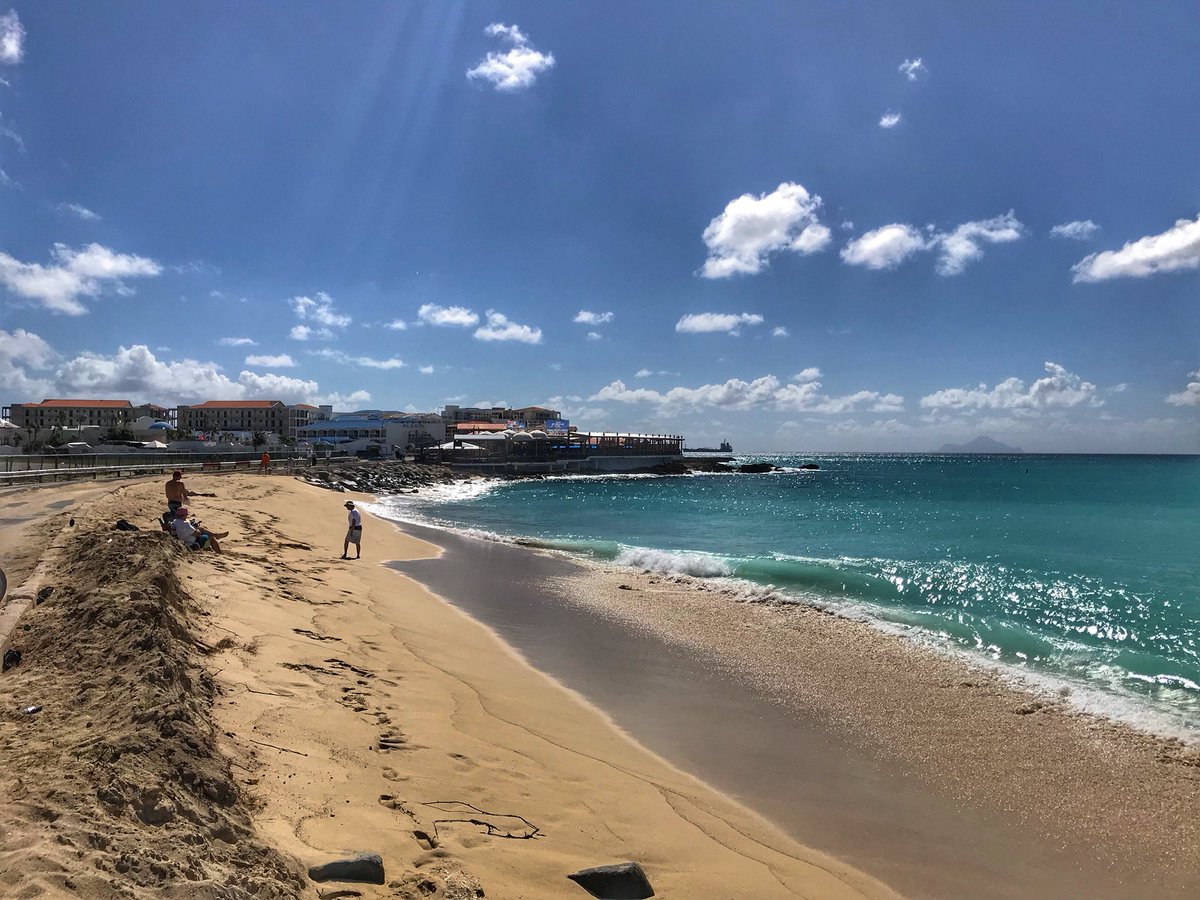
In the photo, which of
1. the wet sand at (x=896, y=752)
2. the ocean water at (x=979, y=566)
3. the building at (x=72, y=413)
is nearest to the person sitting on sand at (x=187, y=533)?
the wet sand at (x=896, y=752)

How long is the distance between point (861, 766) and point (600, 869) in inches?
157

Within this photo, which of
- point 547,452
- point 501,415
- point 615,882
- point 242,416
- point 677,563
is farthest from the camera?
point 501,415

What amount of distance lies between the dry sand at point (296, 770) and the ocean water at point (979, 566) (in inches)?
277

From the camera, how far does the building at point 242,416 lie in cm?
13112

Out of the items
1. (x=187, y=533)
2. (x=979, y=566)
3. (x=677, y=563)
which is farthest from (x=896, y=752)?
(x=979, y=566)

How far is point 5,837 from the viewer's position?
9.14 ft

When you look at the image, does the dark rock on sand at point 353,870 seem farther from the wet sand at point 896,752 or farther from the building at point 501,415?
the building at point 501,415

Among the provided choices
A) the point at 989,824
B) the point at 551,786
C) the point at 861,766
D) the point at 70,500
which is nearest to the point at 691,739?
the point at 861,766

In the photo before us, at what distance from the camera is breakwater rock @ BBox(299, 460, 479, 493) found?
49.6 m

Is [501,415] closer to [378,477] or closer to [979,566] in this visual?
[378,477]

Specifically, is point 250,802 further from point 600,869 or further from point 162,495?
point 162,495

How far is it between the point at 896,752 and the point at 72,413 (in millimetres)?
152511

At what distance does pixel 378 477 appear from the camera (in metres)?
56.9

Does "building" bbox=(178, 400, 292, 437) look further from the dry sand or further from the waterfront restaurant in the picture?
the dry sand
